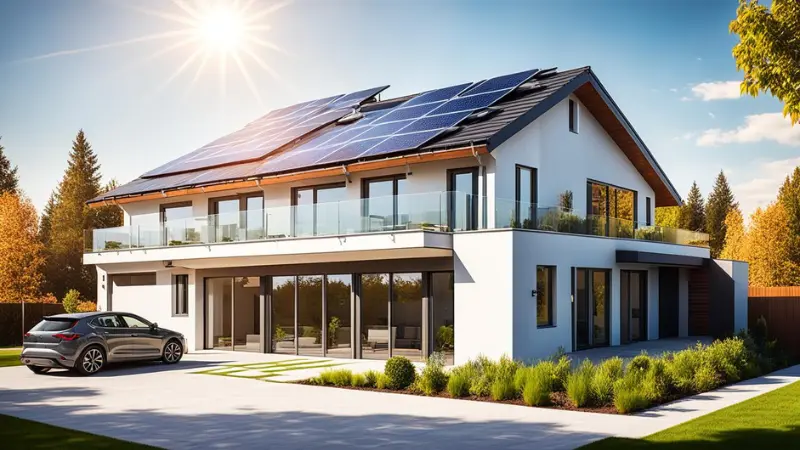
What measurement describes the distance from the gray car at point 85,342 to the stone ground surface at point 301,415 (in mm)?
835

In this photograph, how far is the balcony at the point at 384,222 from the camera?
743 inches

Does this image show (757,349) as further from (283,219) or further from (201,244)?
(201,244)

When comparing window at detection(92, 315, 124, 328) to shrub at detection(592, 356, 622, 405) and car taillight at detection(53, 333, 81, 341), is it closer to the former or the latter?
car taillight at detection(53, 333, 81, 341)

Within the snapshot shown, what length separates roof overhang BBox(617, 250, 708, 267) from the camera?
22375 millimetres

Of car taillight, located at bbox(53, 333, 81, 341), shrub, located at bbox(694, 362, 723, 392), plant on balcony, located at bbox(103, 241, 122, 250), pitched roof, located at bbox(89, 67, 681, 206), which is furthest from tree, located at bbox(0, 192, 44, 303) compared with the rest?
shrub, located at bbox(694, 362, 723, 392)

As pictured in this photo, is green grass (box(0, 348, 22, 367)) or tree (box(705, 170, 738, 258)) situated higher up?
tree (box(705, 170, 738, 258))

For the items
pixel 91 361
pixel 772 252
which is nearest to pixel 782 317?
pixel 91 361

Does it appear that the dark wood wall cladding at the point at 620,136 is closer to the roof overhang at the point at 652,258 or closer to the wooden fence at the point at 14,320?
the roof overhang at the point at 652,258

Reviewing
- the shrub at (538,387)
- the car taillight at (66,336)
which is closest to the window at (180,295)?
the car taillight at (66,336)

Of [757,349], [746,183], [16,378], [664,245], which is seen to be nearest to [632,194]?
[664,245]

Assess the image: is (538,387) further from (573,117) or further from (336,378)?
(573,117)

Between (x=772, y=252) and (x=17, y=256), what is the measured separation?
162 feet

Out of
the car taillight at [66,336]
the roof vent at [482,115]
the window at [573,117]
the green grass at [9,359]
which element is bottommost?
the green grass at [9,359]

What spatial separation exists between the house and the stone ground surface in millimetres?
5115
